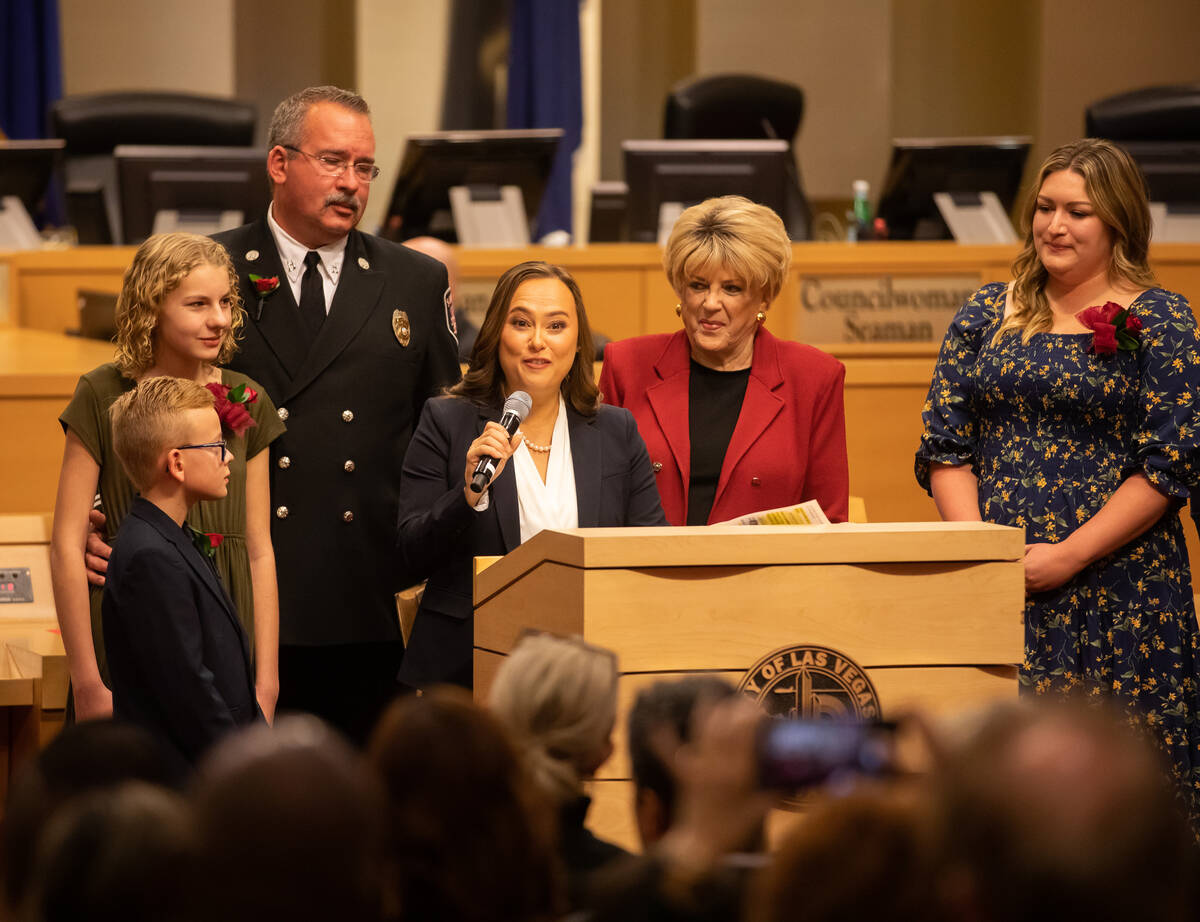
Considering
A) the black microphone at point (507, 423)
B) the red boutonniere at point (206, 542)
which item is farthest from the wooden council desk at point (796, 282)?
the red boutonniere at point (206, 542)

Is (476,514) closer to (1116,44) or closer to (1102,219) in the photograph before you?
(1102,219)

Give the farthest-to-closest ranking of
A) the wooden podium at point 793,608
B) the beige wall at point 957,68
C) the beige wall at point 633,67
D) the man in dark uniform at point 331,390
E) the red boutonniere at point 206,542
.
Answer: the beige wall at point 633,67 → the beige wall at point 957,68 → the man in dark uniform at point 331,390 → the red boutonniere at point 206,542 → the wooden podium at point 793,608

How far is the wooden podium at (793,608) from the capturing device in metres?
1.93

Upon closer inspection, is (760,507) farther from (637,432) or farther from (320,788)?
(320,788)

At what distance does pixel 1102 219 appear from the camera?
8.52 ft

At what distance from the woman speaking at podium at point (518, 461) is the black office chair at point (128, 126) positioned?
4.69 m

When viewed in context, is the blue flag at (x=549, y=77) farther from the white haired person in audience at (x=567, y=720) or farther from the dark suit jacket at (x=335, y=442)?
the white haired person in audience at (x=567, y=720)

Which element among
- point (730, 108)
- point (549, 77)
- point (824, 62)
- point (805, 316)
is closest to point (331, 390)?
point (805, 316)

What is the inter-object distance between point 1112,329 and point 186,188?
164 inches

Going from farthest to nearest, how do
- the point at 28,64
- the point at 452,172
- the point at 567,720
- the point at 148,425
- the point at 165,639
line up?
the point at 28,64
the point at 452,172
the point at 148,425
the point at 165,639
the point at 567,720

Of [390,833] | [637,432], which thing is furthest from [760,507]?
[390,833]

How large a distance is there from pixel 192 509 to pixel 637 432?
744mm

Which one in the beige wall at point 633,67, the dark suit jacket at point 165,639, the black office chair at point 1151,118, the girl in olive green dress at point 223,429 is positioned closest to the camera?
the dark suit jacket at point 165,639

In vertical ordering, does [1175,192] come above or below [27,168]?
below
